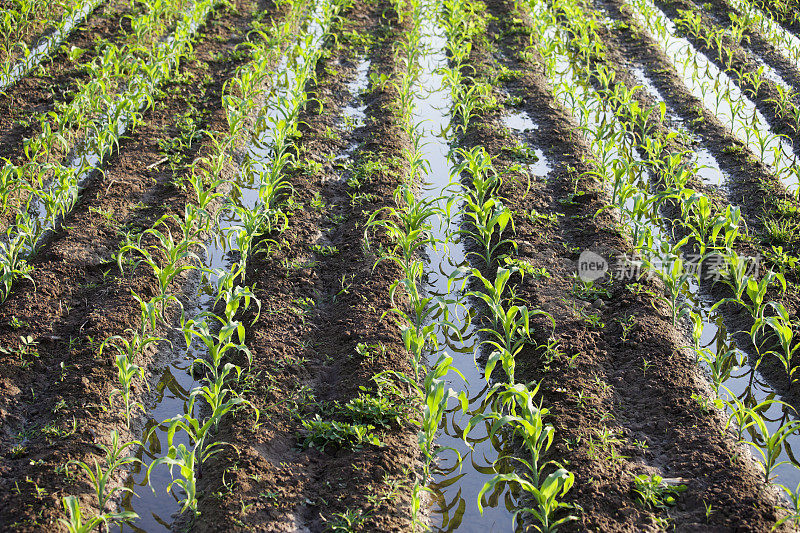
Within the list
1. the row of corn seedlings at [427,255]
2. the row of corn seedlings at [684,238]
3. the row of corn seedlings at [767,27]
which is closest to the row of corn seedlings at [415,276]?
the row of corn seedlings at [427,255]

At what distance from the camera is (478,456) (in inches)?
141

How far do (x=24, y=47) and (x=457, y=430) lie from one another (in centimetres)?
654

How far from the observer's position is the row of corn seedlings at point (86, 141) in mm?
4750

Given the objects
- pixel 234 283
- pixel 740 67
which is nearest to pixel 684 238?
pixel 234 283

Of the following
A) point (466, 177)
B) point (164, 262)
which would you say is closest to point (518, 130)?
point (466, 177)

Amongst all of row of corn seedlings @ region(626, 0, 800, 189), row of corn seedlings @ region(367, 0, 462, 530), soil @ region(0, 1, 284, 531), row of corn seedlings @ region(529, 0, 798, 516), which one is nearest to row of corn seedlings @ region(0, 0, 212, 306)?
soil @ region(0, 1, 284, 531)

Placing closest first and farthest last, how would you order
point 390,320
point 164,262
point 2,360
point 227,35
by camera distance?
point 2,360, point 390,320, point 164,262, point 227,35

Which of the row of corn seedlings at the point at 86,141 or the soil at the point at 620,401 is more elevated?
the row of corn seedlings at the point at 86,141

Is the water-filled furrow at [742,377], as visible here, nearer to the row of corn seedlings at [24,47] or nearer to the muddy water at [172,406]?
the muddy water at [172,406]

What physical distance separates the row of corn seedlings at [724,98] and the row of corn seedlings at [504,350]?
241 cm

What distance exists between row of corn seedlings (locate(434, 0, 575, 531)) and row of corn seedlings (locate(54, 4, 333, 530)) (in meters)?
1.32

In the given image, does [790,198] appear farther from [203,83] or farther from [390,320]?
[203,83]

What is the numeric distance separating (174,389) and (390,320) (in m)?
1.34

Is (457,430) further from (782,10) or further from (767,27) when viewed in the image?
(782,10)
